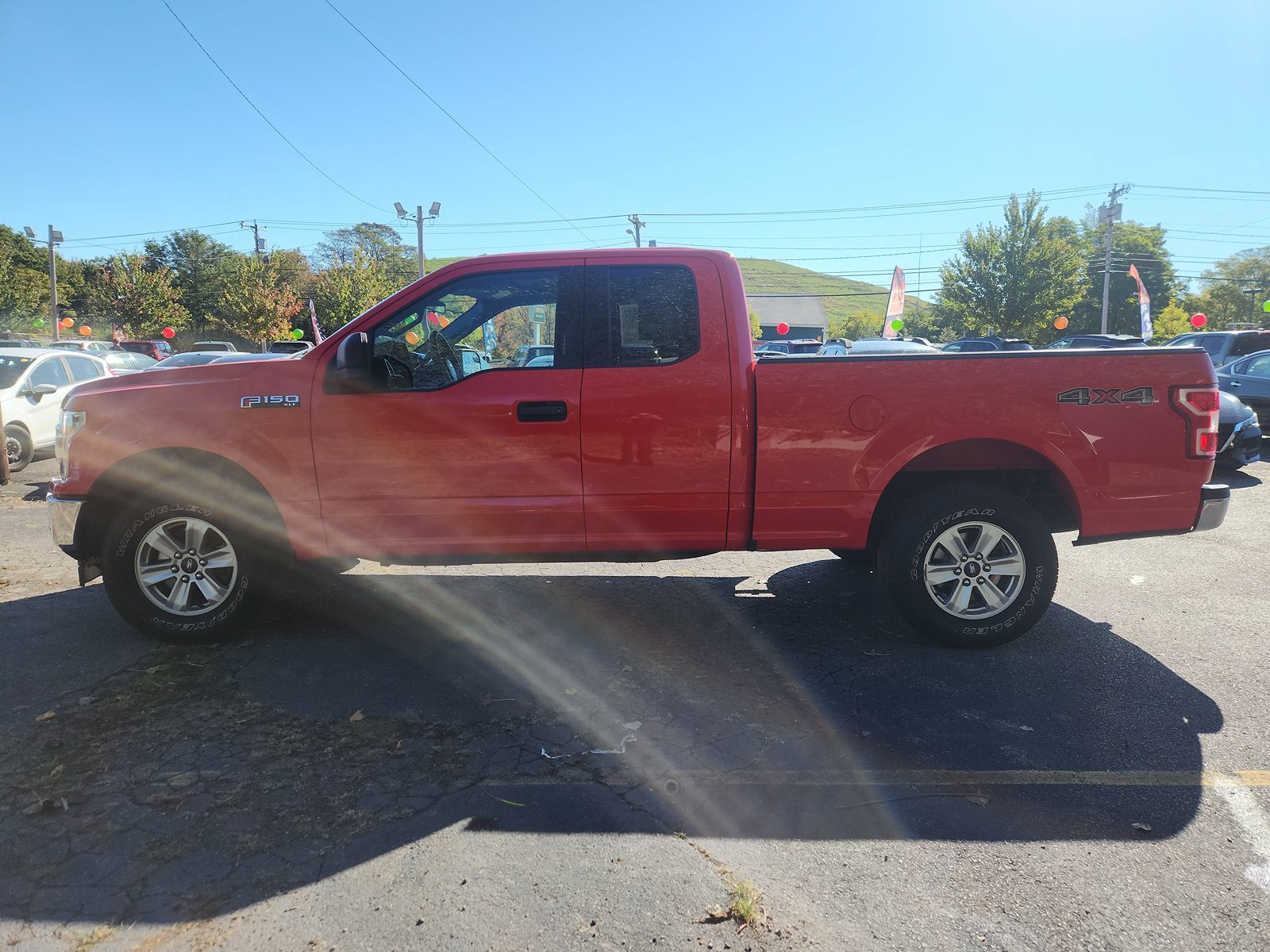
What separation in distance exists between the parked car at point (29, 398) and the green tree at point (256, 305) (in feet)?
143

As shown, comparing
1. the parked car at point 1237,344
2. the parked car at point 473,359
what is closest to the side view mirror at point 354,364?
the parked car at point 473,359

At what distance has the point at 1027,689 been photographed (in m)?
3.91

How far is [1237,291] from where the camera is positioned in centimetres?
6712

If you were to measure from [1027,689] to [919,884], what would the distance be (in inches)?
70.6

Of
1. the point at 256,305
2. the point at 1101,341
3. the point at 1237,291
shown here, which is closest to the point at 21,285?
the point at 256,305

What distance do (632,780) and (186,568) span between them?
9.49 ft

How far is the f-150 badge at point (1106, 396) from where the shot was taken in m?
4.19

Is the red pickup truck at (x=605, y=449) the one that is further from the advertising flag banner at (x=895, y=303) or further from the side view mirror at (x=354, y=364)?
the advertising flag banner at (x=895, y=303)

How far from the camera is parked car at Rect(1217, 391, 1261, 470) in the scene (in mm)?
9461

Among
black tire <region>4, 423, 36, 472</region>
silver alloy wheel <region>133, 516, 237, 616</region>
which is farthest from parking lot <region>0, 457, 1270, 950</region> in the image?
black tire <region>4, 423, 36, 472</region>

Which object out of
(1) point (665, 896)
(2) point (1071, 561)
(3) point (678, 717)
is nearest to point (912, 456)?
(3) point (678, 717)

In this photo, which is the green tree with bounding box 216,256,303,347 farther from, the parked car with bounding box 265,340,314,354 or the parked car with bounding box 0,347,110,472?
the parked car with bounding box 0,347,110,472

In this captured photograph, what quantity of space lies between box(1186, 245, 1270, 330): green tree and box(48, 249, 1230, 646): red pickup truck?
248ft

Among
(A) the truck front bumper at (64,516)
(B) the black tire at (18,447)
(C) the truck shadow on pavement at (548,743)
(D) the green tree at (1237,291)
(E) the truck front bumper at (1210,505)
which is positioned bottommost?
(C) the truck shadow on pavement at (548,743)
